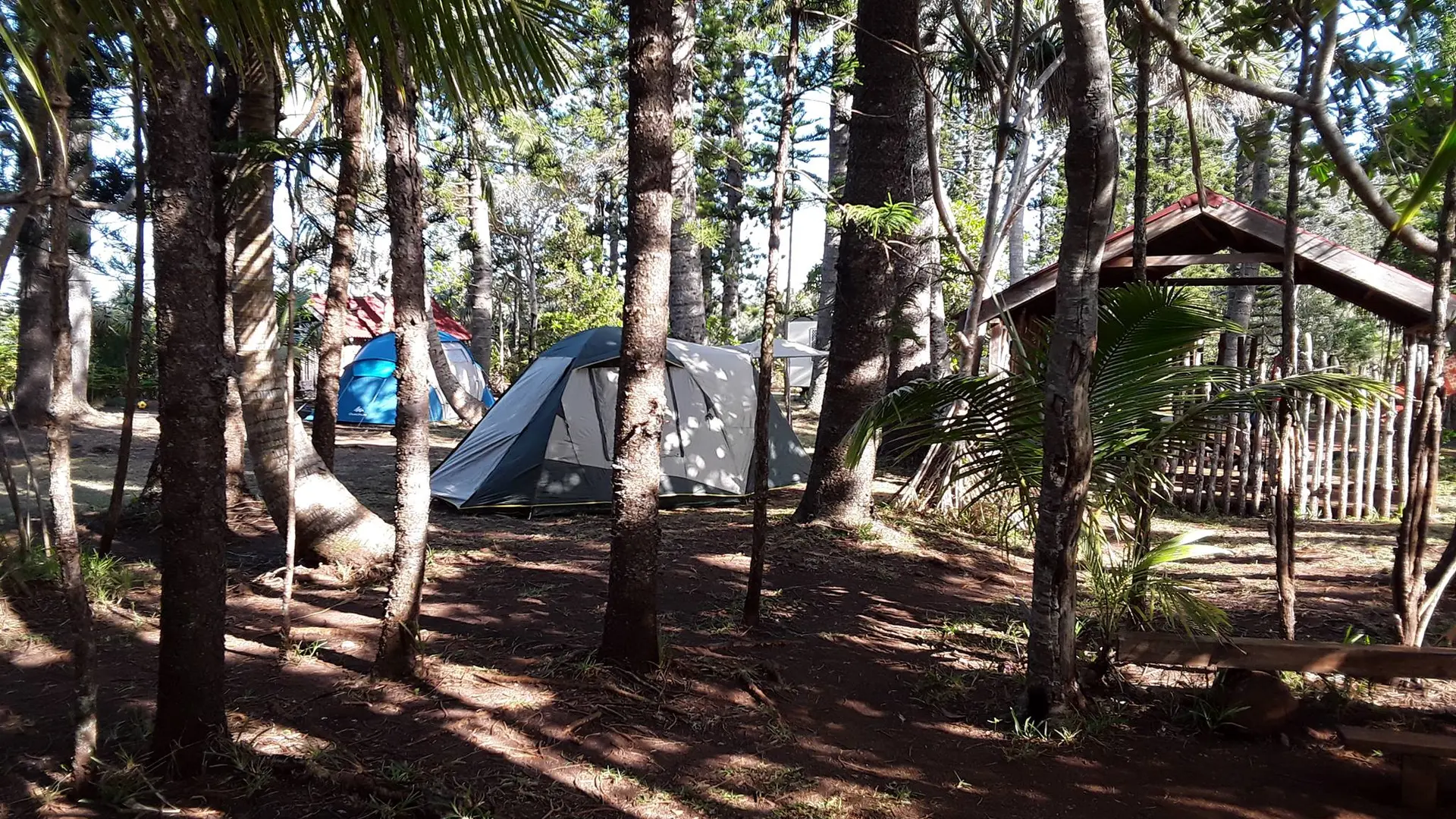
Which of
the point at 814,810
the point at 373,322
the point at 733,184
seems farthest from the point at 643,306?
the point at 373,322

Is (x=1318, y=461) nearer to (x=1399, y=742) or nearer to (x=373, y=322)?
(x=1399, y=742)

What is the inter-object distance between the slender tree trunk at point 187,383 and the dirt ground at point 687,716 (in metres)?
0.53

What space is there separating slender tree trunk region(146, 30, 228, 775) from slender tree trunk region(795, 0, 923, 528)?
5.12 metres

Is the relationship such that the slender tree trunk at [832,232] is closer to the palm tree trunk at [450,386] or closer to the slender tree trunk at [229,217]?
the slender tree trunk at [229,217]

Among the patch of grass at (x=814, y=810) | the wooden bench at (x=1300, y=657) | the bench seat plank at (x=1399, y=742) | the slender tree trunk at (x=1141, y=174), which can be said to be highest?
the slender tree trunk at (x=1141, y=174)

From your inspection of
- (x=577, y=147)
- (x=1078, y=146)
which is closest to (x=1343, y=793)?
(x=1078, y=146)

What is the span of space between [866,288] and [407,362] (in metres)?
4.44

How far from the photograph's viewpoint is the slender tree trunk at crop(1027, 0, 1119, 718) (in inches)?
148

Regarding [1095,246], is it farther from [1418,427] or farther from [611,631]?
[611,631]

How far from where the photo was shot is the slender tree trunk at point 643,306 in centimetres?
406

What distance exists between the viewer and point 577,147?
25.6 m

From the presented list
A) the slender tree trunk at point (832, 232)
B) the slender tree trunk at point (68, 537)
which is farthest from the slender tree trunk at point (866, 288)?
the slender tree trunk at point (68, 537)

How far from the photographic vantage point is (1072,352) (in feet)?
12.6

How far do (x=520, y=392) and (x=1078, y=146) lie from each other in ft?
23.1
